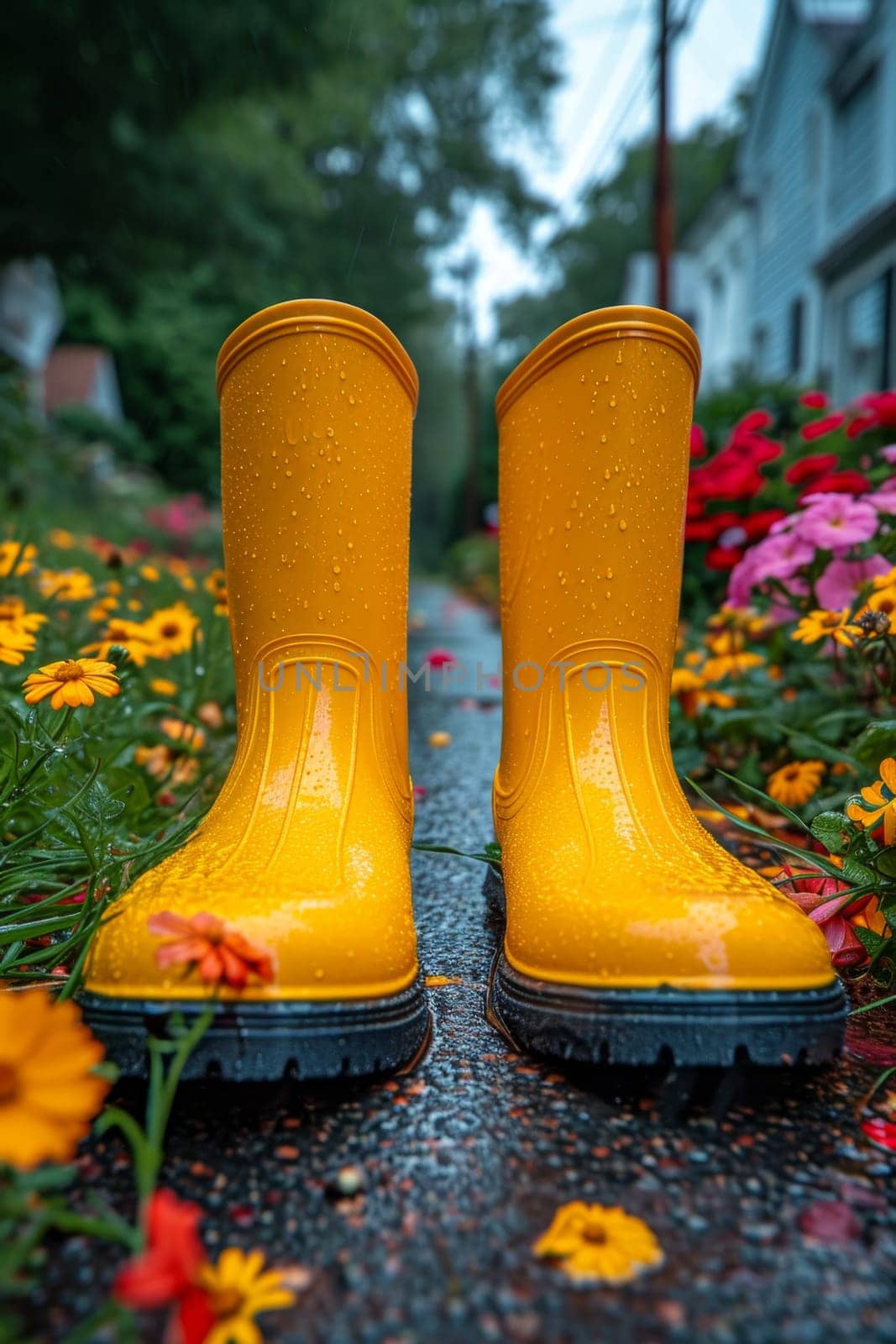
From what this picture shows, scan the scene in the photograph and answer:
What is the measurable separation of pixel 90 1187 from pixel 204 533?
7811 millimetres

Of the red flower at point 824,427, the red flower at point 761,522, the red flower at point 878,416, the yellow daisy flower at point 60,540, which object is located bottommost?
the red flower at point 761,522

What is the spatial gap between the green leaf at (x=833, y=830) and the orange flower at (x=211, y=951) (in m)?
0.57

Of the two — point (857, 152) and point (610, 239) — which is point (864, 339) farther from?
point (610, 239)

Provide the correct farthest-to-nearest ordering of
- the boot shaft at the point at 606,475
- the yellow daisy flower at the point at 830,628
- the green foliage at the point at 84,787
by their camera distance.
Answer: the yellow daisy flower at the point at 830,628 → the boot shaft at the point at 606,475 → the green foliage at the point at 84,787

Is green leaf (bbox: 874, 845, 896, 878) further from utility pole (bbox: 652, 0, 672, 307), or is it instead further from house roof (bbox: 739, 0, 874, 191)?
house roof (bbox: 739, 0, 874, 191)

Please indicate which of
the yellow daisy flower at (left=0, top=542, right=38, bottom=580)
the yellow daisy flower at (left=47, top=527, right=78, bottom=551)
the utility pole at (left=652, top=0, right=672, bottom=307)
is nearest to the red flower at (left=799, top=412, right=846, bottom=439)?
the yellow daisy flower at (left=0, top=542, right=38, bottom=580)

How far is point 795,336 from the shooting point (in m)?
10.2

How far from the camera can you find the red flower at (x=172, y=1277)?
16.6 inches

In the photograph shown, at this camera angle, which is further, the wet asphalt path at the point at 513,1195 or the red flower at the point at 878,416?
the red flower at the point at 878,416

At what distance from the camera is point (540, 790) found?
95 cm

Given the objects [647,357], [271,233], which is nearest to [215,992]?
[647,357]

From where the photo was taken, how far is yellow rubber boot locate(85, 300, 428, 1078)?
0.70m

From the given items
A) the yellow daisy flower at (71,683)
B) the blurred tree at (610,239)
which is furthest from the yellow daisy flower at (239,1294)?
the blurred tree at (610,239)

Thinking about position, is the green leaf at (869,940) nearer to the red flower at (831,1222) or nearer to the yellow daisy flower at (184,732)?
the red flower at (831,1222)
